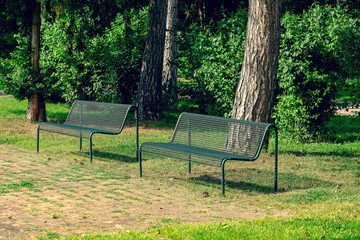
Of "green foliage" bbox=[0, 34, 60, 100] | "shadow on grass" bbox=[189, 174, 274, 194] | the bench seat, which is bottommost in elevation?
"shadow on grass" bbox=[189, 174, 274, 194]

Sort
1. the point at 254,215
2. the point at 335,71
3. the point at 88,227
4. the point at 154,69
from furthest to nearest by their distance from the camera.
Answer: the point at 154,69
the point at 335,71
the point at 254,215
the point at 88,227

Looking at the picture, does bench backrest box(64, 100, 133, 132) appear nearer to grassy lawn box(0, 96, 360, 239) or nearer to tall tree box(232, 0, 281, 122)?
grassy lawn box(0, 96, 360, 239)

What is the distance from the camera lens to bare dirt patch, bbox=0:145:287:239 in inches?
208

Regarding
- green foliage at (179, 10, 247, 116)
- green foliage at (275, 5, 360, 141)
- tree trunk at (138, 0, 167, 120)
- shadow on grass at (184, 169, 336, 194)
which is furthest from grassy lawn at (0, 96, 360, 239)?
tree trunk at (138, 0, 167, 120)

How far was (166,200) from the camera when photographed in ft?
21.3

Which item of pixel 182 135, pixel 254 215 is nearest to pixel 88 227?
pixel 254 215

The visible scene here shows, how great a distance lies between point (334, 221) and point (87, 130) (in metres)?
5.05

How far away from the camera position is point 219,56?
Result: 1209 centimetres

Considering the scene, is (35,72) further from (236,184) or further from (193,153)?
(236,184)

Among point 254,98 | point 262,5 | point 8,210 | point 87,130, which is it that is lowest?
point 8,210

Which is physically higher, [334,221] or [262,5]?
[262,5]

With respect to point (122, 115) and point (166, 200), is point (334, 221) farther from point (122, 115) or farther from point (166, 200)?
point (122, 115)

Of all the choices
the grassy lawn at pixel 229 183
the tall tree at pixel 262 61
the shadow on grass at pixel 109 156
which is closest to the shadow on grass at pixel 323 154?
the grassy lawn at pixel 229 183

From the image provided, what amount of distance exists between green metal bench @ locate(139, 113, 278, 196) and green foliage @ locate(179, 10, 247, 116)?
11.3ft
